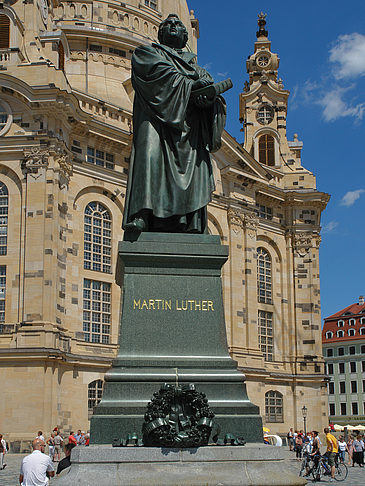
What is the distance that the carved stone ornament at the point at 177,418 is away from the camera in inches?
267

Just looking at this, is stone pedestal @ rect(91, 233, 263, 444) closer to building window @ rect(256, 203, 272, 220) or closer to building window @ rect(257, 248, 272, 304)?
building window @ rect(257, 248, 272, 304)

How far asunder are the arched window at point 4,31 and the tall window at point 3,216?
805 centimetres

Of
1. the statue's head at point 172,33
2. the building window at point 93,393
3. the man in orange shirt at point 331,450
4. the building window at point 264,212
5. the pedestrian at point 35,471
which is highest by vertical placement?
the building window at point 264,212

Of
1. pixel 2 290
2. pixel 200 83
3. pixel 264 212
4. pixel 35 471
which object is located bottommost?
pixel 35 471

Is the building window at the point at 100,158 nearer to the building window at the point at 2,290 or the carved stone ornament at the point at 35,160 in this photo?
the carved stone ornament at the point at 35,160

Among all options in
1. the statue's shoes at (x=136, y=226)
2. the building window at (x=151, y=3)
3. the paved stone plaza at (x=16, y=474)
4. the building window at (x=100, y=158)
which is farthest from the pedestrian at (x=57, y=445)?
the building window at (x=151, y=3)

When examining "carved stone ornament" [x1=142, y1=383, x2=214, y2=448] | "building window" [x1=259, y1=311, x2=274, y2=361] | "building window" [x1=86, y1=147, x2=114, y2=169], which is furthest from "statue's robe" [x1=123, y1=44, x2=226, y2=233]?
"building window" [x1=259, y1=311, x2=274, y2=361]

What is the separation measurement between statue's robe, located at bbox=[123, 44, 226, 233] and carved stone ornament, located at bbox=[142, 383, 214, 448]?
2.24 meters

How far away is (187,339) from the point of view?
7707 millimetres

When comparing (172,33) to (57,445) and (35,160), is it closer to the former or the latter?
(57,445)

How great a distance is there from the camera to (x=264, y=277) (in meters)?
50.1

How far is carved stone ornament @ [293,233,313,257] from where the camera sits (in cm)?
5219

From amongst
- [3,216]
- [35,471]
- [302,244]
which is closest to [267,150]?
[302,244]

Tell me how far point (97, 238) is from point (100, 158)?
15.5 ft
